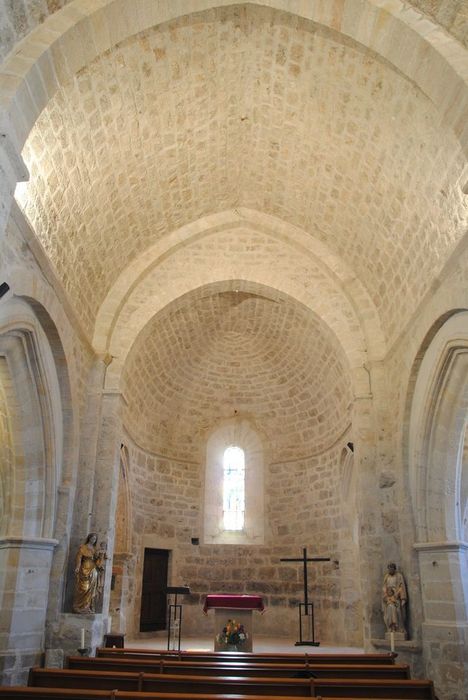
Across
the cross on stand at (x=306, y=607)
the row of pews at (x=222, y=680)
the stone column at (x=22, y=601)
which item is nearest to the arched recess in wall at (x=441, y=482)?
the row of pews at (x=222, y=680)

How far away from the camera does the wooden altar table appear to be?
10.0 m

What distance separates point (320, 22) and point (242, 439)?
1051cm

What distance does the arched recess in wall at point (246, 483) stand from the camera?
14.8 meters

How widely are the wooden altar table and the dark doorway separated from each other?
3.34 m

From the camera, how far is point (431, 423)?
9266mm

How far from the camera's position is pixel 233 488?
610 inches

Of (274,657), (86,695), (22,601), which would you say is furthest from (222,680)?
(22,601)

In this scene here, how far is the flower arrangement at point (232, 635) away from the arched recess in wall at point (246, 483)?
4.53 meters

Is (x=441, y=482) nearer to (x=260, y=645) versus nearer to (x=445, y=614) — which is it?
(x=445, y=614)

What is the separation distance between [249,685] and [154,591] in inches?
322

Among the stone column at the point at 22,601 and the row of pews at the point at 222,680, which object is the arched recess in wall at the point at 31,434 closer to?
the stone column at the point at 22,601

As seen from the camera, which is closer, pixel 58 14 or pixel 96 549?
pixel 58 14

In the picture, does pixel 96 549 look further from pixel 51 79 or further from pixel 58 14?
pixel 58 14

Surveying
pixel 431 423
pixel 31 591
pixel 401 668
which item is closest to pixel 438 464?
pixel 431 423
